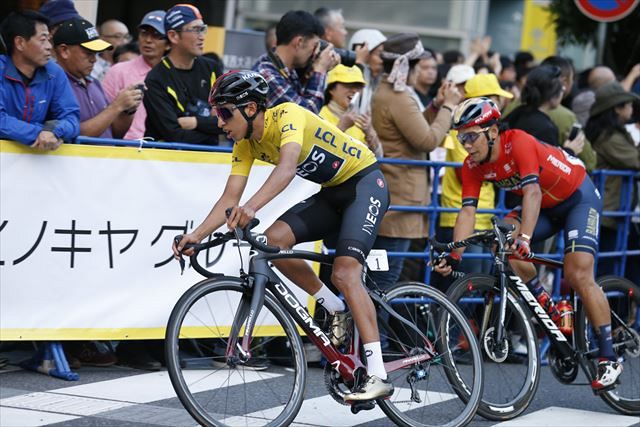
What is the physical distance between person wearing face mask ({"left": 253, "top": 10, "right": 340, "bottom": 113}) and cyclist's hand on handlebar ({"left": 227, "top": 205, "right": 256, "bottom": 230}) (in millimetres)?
2571

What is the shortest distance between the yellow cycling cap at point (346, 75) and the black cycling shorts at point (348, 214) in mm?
2152

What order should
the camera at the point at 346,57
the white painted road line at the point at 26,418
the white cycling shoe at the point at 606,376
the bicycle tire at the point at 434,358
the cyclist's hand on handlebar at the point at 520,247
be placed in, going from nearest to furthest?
the white painted road line at the point at 26,418, the bicycle tire at the point at 434,358, the cyclist's hand on handlebar at the point at 520,247, the white cycling shoe at the point at 606,376, the camera at the point at 346,57

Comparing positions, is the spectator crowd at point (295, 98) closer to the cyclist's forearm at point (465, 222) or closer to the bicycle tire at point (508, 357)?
the cyclist's forearm at point (465, 222)

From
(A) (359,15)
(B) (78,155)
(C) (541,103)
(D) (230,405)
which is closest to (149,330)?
(B) (78,155)

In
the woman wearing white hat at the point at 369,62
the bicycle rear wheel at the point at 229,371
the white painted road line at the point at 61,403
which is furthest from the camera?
the woman wearing white hat at the point at 369,62

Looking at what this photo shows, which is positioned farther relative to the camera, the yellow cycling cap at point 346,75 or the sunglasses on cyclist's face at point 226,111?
the yellow cycling cap at point 346,75

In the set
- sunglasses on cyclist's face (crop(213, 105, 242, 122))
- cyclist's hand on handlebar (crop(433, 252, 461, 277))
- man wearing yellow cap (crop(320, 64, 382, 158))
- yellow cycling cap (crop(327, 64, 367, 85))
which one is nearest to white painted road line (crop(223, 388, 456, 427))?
cyclist's hand on handlebar (crop(433, 252, 461, 277))

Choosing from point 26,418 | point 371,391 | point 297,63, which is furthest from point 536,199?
point 26,418

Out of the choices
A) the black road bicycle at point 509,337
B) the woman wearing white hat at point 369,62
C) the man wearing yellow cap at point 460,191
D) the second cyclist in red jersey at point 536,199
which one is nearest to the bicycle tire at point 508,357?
the black road bicycle at point 509,337

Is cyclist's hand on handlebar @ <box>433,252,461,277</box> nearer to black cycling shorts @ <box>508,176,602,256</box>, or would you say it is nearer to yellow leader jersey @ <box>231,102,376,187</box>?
black cycling shorts @ <box>508,176,602,256</box>

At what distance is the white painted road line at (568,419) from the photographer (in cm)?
765

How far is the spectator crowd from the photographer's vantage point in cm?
784

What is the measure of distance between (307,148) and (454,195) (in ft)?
11.0

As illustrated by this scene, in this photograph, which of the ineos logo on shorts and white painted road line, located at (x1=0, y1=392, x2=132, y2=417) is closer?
the ineos logo on shorts
